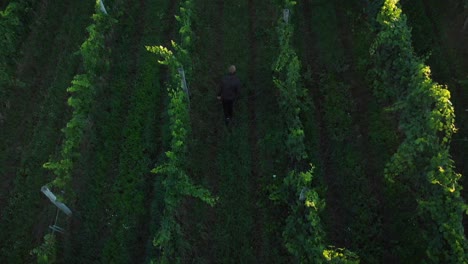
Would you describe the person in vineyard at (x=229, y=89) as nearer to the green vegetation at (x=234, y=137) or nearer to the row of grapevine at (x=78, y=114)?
the green vegetation at (x=234, y=137)

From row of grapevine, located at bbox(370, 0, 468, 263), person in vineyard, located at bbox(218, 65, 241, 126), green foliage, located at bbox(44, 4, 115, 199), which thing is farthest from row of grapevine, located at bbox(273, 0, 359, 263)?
green foliage, located at bbox(44, 4, 115, 199)

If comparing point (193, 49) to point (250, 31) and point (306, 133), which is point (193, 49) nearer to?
point (250, 31)

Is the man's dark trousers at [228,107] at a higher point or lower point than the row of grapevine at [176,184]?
higher

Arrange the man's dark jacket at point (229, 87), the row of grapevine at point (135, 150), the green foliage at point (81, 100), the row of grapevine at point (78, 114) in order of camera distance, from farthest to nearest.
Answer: the man's dark jacket at point (229, 87)
the row of grapevine at point (135, 150)
the green foliage at point (81, 100)
the row of grapevine at point (78, 114)

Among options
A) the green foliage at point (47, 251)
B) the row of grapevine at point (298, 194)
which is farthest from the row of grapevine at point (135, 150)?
the row of grapevine at point (298, 194)

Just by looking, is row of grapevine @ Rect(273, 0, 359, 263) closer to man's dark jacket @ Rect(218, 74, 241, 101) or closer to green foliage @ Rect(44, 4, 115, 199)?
man's dark jacket @ Rect(218, 74, 241, 101)

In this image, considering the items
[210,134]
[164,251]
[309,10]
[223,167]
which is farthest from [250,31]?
[164,251]
